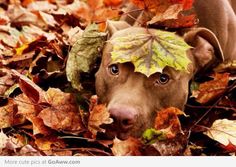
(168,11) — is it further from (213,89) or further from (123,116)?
(123,116)

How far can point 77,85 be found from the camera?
3.61m

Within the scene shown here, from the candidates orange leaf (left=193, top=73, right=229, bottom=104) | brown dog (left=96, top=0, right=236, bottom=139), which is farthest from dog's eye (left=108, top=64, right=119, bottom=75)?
orange leaf (left=193, top=73, right=229, bottom=104)

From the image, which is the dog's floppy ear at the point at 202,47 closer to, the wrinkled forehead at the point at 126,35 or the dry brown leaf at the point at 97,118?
the wrinkled forehead at the point at 126,35

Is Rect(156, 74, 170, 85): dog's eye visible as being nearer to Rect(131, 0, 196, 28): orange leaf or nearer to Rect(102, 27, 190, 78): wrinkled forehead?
Rect(102, 27, 190, 78): wrinkled forehead

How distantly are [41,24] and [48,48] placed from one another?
1.69m

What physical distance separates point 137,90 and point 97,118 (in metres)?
0.30

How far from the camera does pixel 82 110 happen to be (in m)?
3.36

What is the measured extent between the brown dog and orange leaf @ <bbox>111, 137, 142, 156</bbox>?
0.16 m

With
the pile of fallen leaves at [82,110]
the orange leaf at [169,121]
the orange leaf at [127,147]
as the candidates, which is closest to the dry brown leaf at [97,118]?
the pile of fallen leaves at [82,110]

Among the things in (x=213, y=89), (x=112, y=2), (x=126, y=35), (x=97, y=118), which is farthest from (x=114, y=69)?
(x=112, y=2)
